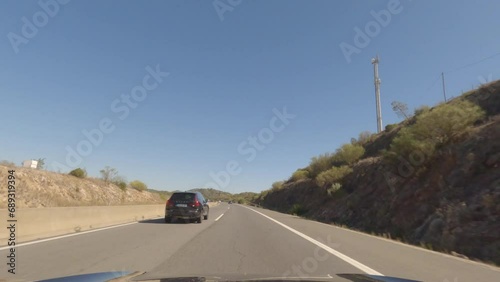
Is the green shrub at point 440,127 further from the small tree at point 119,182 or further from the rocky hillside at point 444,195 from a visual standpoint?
the small tree at point 119,182

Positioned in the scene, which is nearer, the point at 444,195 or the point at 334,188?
the point at 444,195

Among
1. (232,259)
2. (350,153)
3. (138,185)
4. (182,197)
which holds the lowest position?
(232,259)

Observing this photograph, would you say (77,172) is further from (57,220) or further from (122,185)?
(57,220)

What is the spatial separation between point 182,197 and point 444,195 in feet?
44.1

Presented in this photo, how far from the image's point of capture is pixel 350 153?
5109 centimetres

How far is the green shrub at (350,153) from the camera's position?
50312mm

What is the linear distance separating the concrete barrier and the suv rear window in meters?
3.11

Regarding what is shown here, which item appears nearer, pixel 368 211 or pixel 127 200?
pixel 368 211

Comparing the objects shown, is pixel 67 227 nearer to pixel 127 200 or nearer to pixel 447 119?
pixel 447 119

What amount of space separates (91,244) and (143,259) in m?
3.55

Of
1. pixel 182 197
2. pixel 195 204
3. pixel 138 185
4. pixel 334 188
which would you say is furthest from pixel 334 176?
pixel 138 185

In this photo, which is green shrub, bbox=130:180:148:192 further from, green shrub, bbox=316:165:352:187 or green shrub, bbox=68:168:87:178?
green shrub, bbox=316:165:352:187

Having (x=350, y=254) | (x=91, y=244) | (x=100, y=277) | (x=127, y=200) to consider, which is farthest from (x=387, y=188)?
(x=127, y=200)

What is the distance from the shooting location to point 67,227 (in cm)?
1661
